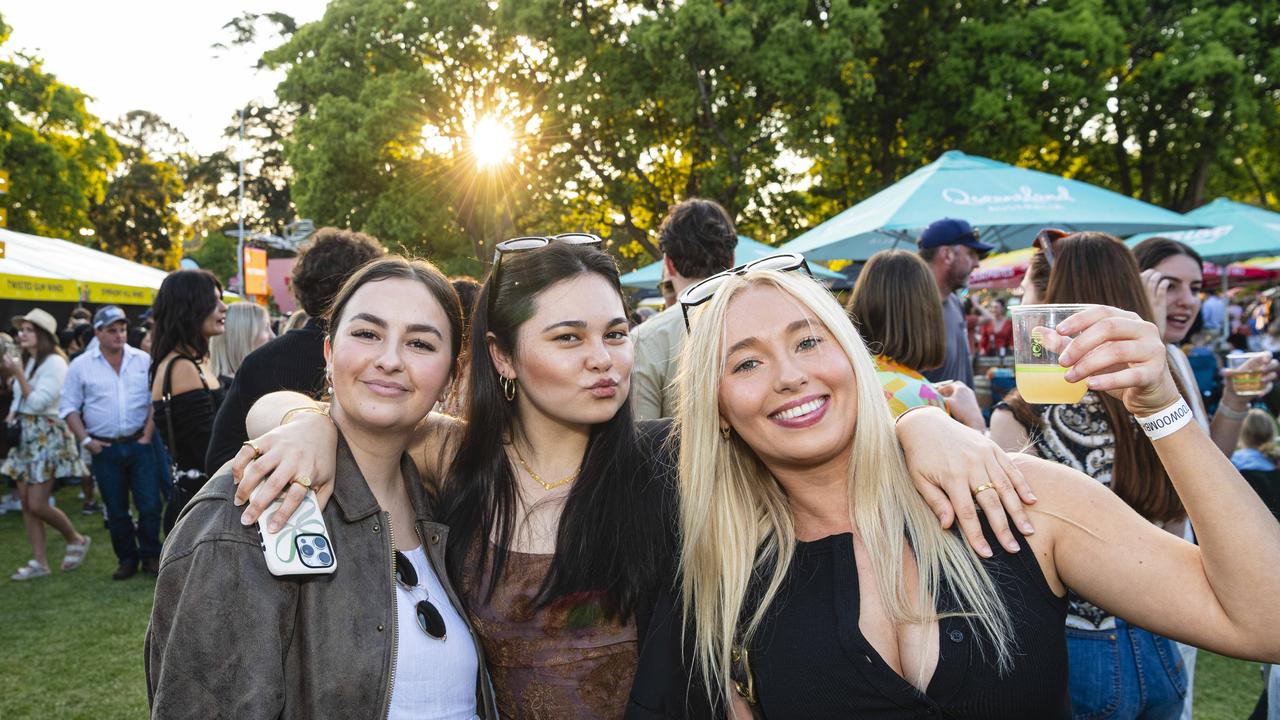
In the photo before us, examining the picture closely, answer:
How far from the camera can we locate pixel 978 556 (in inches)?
72.6

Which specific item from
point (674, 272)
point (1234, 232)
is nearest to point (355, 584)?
point (674, 272)

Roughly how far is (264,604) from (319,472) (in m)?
0.37

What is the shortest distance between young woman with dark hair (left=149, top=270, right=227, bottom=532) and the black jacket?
2.20 m

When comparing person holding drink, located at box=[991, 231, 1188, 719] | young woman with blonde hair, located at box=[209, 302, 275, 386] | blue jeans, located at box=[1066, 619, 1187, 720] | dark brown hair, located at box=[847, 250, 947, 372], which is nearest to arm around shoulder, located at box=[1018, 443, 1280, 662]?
person holding drink, located at box=[991, 231, 1188, 719]

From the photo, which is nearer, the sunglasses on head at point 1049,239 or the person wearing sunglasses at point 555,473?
the person wearing sunglasses at point 555,473

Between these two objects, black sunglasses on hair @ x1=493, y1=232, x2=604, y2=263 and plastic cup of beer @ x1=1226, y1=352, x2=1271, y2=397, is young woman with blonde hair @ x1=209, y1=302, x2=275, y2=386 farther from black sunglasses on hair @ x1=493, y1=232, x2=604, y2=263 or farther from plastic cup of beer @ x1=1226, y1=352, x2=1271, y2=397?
plastic cup of beer @ x1=1226, y1=352, x2=1271, y2=397

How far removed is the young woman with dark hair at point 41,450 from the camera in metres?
7.44

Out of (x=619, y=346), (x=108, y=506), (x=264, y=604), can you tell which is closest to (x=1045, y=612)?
(x=619, y=346)

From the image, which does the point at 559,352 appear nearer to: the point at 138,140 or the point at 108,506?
the point at 108,506

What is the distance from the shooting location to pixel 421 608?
2.20m

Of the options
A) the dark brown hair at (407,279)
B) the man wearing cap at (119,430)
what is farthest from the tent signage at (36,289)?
the dark brown hair at (407,279)

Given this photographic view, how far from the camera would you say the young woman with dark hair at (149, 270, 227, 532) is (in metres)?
5.56

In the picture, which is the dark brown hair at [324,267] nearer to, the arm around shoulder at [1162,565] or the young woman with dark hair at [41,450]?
the arm around shoulder at [1162,565]

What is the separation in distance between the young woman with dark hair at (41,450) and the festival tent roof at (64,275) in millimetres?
1156
